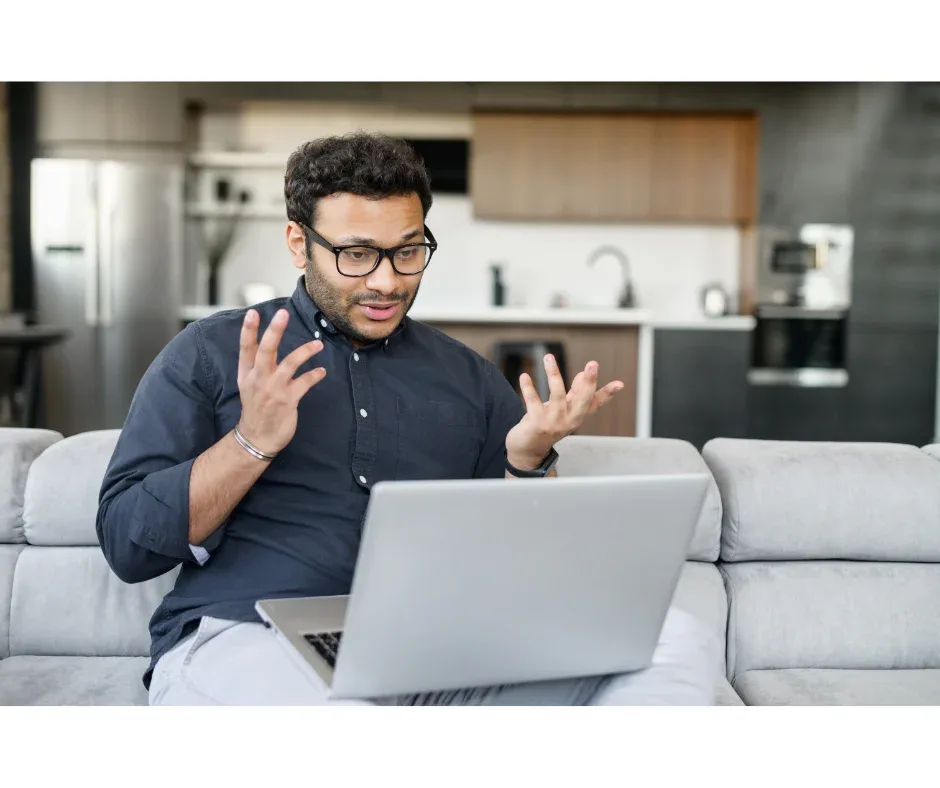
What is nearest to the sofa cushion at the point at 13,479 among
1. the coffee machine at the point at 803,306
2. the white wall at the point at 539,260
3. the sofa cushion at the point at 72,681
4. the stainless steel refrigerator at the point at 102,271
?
the sofa cushion at the point at 72,681

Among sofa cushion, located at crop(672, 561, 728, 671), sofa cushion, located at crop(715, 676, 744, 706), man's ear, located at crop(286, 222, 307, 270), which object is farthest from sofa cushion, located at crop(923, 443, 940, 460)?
man's ear, located at crop(286, 222, 307, 270)

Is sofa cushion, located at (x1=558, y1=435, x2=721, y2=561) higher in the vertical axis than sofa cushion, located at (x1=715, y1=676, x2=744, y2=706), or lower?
higher

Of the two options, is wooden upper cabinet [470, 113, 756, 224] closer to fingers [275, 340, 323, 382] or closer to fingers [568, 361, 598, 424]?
fingers [568, 361, 598, 424]

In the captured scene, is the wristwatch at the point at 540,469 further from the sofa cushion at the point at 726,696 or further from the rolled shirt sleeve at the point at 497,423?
the sofa cushion at the point at 726,696

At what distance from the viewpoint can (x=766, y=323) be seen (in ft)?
19.2

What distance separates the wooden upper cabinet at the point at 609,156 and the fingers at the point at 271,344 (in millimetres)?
4897

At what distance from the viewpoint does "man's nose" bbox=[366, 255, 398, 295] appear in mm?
1637

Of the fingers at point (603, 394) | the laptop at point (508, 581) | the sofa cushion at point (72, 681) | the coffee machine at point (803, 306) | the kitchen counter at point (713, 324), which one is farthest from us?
the coffee machine at point (803, 306)

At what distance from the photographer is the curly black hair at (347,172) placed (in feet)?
5.39

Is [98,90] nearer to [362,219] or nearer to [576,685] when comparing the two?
[362,219]

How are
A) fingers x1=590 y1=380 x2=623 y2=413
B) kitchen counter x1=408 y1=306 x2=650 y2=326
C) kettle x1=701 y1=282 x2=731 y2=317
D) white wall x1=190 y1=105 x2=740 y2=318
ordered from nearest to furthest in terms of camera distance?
1. fingers x1=590 y1=380 x2=623 y2=413
2. kitchen counter x1=408 y1=306 x2=650 y2=326
3. kettle x1=701 y1=282 x2=731 y2=317
4. white wall x1=190 y1=105 x2=740 y2=318

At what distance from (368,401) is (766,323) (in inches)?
181

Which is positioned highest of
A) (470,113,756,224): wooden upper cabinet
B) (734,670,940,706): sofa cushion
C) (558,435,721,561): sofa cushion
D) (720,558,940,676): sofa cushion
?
(470,113,756,224): wooden upper cabinet

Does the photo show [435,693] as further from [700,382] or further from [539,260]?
[539,260]
